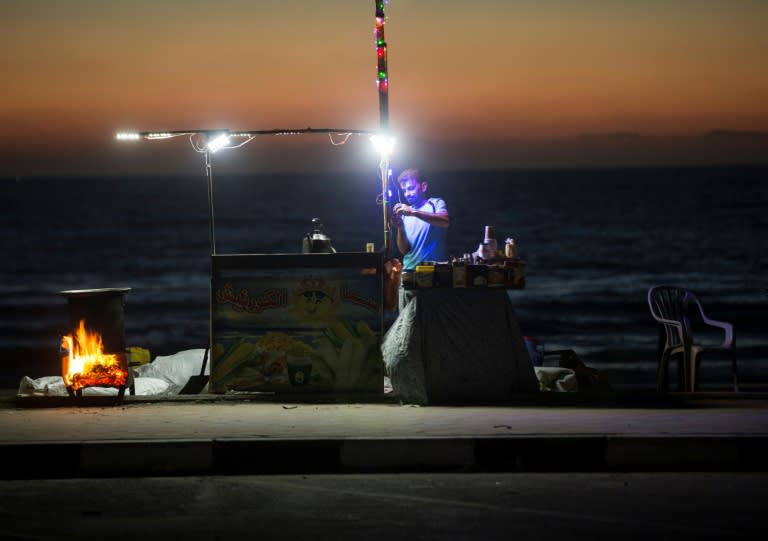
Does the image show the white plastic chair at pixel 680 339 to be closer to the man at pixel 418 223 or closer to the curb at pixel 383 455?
the man at pixel 418 223

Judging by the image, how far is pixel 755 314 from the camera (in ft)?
87.2

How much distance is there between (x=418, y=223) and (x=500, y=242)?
49827mm

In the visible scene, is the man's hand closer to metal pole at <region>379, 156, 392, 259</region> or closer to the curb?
metal pole at <region>379, 156, 392, 259</region>

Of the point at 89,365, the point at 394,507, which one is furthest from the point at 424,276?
the point at 394,507

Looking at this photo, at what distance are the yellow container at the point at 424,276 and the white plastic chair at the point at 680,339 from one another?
2.02 meters

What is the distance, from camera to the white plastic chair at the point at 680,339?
35.4 ft

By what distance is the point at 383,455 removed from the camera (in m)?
8.12

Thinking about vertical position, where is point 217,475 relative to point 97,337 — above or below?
below

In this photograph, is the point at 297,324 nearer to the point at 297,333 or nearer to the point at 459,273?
the point at 297,333

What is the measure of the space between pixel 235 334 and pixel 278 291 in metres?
0.48

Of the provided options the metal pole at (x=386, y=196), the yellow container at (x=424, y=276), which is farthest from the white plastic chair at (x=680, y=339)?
the metal pole at (x=386, y=196)

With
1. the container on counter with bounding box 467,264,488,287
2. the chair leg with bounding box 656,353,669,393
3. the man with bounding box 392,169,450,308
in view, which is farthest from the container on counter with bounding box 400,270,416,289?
the chair leg with bounding box 656,353,669,393

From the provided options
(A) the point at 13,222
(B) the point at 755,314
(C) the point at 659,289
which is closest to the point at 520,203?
(A) the point at 13,222

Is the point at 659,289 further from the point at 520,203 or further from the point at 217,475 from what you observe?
the point at 520,203
